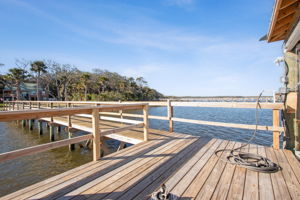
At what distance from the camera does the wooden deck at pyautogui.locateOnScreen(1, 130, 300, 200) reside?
4.57 feet

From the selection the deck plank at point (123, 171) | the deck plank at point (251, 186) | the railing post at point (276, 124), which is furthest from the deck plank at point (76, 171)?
the railing post at point (276, 124)

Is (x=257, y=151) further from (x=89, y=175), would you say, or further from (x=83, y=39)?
(x=83, y=39)

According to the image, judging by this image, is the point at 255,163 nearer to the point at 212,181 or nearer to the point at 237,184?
the point at 237,184

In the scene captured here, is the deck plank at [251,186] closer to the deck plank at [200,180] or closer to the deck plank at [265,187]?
the deck plank at [265,187]

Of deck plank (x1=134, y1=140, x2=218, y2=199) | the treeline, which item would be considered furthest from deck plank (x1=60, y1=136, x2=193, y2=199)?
the treeline

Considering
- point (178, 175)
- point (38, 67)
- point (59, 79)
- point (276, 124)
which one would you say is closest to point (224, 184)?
point (178, 175)

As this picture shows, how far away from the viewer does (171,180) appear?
1642mm

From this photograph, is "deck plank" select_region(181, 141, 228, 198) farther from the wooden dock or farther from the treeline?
the treeline

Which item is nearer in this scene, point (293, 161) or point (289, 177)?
point (289, 177)

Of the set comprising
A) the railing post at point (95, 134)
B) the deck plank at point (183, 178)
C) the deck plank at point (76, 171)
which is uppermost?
the railing post at point (95, 134)

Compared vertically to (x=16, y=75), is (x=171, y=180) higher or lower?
lower

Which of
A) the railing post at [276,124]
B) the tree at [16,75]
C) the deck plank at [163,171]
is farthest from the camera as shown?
the tree at [16,75]

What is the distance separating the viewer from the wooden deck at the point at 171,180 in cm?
139

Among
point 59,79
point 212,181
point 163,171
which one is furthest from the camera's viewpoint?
point 59,79
